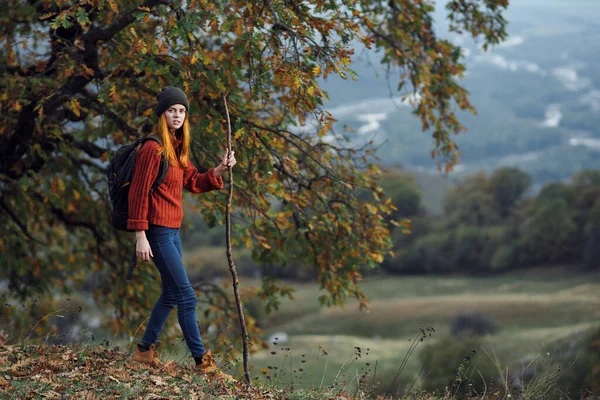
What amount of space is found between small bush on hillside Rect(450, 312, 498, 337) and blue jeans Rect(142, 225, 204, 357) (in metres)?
78.4

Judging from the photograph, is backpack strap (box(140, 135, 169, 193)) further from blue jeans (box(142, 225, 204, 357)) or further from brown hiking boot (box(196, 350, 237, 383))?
brown hiking boot (box(196, 350, 237, 383))

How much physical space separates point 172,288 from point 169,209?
0.70 meters

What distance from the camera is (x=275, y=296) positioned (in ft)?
38.2

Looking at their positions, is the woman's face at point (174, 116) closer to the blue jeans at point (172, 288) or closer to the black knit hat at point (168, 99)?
the black knit hat at point (168, 99)

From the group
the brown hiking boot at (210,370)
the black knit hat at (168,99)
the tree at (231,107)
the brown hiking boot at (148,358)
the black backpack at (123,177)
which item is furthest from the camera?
the tree at (231,107)

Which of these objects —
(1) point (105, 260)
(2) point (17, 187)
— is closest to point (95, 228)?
(1) point (105, 260)

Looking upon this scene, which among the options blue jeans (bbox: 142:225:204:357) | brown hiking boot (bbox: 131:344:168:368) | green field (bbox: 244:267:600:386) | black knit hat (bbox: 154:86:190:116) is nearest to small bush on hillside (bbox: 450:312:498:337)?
green field (bbox: 244:267:600:386)

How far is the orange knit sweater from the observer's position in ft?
19.1

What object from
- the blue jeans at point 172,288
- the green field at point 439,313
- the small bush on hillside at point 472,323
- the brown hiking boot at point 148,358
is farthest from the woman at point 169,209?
the small bush on hillside at point 472,323

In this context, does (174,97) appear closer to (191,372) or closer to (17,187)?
(191,372)

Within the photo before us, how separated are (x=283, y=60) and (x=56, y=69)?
4.40 metres

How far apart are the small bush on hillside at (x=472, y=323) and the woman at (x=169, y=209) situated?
3087 inches

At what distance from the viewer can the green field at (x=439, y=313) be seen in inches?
2926

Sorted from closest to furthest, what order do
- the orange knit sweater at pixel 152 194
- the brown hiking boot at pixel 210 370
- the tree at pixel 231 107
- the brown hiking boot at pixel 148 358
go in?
the orange knit sweater at pixel 152 194 → the brown hiking boot at pixel 210 370 → the brown hiking boot at pixel 148 358 → the tree at pixel 231 107
